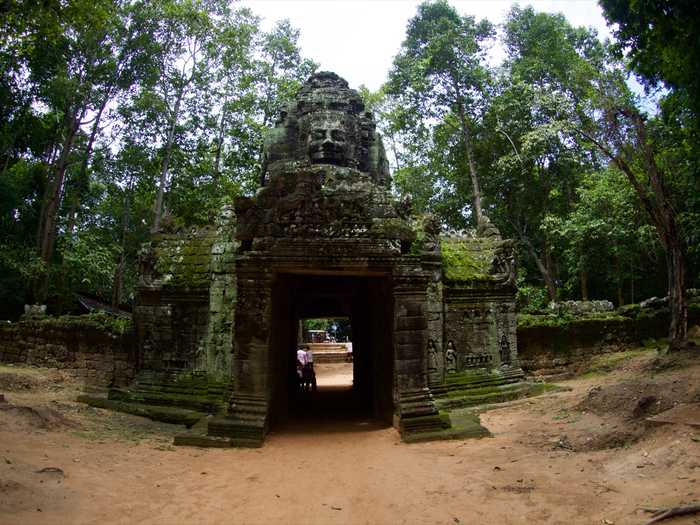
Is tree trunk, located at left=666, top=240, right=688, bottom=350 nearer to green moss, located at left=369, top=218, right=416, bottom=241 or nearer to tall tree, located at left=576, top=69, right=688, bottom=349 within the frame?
tall tree, located at left=576, top=69, right=688, bottom=349

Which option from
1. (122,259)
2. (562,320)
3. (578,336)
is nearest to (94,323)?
(122,259)

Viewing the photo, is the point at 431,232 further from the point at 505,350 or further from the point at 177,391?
the point at 177,391

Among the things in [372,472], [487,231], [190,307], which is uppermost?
[487,231]

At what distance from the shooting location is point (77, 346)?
45.4ft

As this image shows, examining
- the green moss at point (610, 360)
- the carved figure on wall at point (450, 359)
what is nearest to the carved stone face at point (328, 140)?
the carved figure on wall at point (450, 359)

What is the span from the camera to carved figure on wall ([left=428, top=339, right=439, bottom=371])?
1000 centimetres

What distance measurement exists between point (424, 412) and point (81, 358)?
34.0 feet

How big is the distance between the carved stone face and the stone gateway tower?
0.11ft

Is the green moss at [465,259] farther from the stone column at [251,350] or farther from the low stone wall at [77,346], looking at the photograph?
the low stone wall at [77,346]

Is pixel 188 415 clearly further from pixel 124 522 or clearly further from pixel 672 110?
pixel 672 110

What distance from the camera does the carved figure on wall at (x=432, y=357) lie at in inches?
394

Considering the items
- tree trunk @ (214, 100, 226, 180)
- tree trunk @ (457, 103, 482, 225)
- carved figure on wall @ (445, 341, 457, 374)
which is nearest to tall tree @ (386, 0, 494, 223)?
tree trunk @ (457, 103, 482, 225)

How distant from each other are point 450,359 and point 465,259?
241cm

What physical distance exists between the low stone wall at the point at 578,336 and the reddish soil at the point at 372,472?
203 inches
